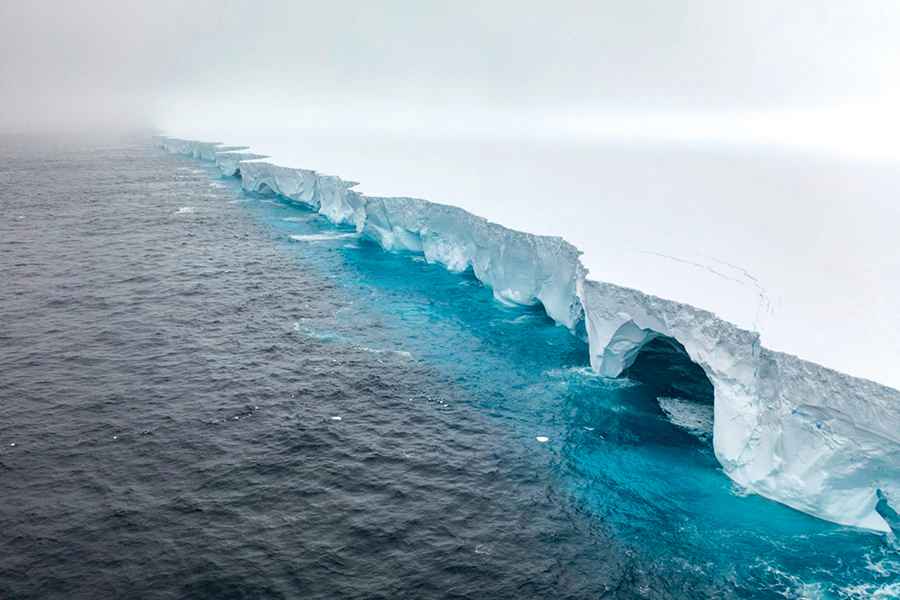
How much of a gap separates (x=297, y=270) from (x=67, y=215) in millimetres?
27451

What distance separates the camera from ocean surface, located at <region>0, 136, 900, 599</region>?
672 inches

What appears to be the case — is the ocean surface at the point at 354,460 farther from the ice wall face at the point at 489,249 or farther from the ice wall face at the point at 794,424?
the ice wall face at the point at 489,249

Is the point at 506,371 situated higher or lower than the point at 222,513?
higher

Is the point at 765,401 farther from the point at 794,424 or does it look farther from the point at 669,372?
the point at 669,372

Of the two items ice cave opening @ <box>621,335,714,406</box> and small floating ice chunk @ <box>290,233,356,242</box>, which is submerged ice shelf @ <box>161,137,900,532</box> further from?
small floating ice chunk @ <box>290,233,356,242</box>

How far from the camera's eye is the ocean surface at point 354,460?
672 inches

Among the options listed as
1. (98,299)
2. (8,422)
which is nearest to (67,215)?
(98,299)

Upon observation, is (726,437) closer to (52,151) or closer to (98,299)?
(98,299)

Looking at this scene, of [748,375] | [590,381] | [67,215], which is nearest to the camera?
[748,375]

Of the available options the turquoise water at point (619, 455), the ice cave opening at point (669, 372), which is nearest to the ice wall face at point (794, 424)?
the turquoise water at point (619, 455)

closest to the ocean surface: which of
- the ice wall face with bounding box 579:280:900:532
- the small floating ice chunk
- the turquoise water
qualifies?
the turquoise water

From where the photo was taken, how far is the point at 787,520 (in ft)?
64.4

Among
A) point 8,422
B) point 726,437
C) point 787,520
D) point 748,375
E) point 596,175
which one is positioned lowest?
point 8,422

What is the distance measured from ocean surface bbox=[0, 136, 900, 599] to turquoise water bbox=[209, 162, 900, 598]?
0.09m
